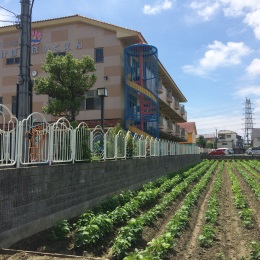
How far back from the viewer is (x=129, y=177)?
12375 mm

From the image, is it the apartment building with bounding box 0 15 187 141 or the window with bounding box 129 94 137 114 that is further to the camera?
the window with bounding box 129 94 137 114

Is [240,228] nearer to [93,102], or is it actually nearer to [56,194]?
[56,194]

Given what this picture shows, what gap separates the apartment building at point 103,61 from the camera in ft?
74.4

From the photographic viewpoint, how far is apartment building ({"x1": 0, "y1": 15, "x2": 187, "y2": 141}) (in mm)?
22688

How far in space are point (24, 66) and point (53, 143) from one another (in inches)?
82.2

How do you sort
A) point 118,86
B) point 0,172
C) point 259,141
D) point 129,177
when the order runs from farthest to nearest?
point 259,141, point 118,86, point 129,177, point 0,172

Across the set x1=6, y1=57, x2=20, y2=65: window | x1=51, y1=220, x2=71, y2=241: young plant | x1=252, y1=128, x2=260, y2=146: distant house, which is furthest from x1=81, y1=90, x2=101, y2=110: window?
x1=252, y1=128, x2=260, y2=146: distant house

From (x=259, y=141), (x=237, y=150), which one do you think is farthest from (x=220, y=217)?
(x=259, y=141)

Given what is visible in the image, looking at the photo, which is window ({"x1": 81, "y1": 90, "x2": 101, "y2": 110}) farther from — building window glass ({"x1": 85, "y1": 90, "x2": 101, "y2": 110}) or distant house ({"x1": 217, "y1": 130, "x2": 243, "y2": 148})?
distant house ({"x1": 217, "y1": 130, "x2": 243, "y2": 148})

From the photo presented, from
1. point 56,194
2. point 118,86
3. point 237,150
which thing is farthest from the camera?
point 237,150

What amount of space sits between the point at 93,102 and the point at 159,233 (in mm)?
16318

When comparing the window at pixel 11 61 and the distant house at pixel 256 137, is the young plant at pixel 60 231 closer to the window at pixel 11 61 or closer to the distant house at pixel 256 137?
the window at pixel 11 61

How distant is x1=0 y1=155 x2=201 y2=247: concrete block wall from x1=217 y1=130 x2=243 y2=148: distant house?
10409cm

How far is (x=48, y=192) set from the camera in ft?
23.0
